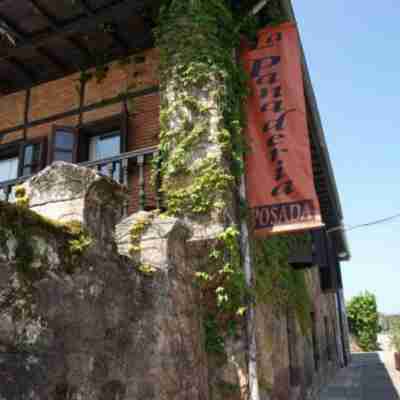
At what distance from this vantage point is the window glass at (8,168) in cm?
903

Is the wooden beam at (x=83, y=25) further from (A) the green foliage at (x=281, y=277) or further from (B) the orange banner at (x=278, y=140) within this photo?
(A) the green foliage at (x=281, y=277)

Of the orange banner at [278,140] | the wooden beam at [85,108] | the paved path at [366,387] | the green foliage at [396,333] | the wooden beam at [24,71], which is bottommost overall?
the paved path at [366,387]

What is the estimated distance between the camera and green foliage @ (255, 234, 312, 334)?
617 cm

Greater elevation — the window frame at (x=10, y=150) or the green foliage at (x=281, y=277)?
the window frame at (x=10, y=150)

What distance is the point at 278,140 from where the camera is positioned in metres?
6.02

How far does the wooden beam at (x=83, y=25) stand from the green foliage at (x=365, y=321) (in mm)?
27635

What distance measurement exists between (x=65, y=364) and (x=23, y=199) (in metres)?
1.25

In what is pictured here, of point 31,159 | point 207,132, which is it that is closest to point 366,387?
point 207,132

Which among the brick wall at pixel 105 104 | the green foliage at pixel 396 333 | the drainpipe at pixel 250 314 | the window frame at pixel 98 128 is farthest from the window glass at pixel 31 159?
the green foliage at pixel 396 333

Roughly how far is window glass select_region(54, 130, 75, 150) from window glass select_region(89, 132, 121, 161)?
50 centimetres

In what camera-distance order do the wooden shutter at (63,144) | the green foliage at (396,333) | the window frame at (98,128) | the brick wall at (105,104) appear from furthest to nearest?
the green foliage at (396,333) < the wooden shutter at (63,144) < the window frame at (98,128) < the brick wall at (105,104)

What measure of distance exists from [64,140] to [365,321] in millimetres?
26965

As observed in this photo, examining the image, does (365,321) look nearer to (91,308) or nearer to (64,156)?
(64,156)

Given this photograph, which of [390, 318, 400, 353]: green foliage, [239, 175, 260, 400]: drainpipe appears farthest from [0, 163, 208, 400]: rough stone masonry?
[390, 318, 400, 353]: green foliage
